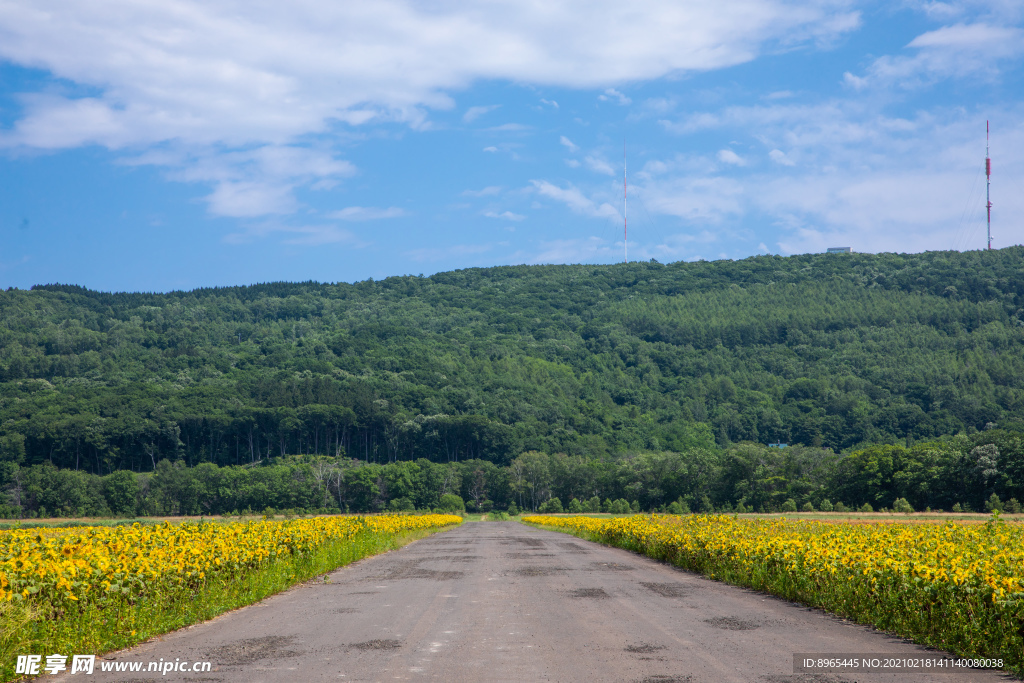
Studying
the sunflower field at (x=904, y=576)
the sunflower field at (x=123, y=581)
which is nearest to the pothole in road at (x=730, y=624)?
the sunflower field at (x=904, y=576)

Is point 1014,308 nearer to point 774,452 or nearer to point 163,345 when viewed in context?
point 774,452

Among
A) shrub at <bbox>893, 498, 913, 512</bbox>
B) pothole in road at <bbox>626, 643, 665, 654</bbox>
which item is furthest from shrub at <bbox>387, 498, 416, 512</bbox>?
pothole in road at <bbox>626, 643, 665, 654</bbox>

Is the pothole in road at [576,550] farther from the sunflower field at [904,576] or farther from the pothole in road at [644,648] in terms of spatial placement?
the pothole in road at [644,648]

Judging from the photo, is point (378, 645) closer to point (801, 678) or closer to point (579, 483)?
point (801, 678)

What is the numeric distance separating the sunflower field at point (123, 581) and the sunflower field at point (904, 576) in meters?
9.37

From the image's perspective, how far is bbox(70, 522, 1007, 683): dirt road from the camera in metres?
7.67

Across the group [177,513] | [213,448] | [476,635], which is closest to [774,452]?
[177,513]

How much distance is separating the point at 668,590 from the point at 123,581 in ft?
30.6

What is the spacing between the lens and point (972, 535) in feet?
47.7

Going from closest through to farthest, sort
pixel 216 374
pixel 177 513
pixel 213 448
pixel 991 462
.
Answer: pixel 991 462
pixel 177 513
pixel 213 448
pixel 216 374

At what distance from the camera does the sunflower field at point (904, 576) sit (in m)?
8.42

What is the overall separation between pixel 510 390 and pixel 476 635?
159129 millimetres

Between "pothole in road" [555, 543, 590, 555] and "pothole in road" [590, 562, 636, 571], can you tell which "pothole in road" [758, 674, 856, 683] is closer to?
"pothole in road" [590, 562, 636, 571]

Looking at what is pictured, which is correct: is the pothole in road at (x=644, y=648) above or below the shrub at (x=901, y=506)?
above
